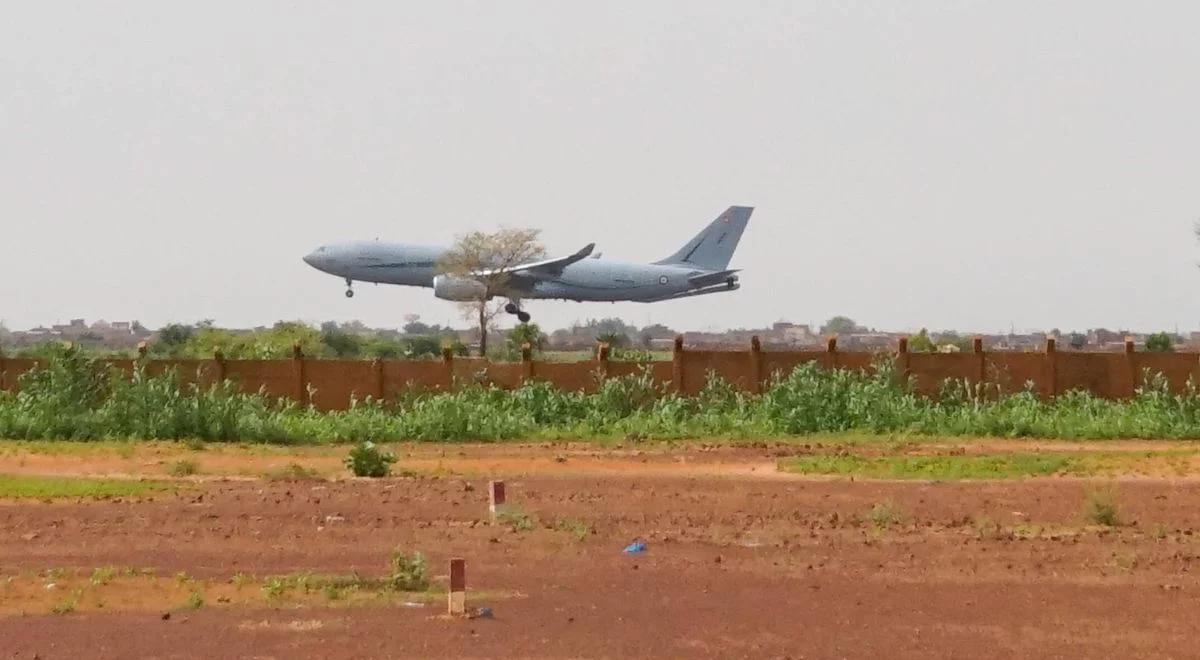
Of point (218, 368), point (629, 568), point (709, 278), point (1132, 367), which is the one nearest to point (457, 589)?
point (629, 568)

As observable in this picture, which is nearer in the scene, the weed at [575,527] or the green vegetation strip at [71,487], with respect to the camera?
the weed at [575,527]

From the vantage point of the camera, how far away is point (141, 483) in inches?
803

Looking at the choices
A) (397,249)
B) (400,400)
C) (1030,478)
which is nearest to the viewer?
(1030,478)

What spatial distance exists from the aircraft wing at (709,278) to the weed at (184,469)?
61.0m

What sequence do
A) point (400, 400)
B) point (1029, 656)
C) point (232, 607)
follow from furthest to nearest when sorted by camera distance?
1. point (400, 400)
2. point (232, 607)
3. point (1029, 656)

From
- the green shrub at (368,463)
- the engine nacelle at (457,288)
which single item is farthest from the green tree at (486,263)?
the green shrub at (368,463)

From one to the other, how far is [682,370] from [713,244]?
177ft

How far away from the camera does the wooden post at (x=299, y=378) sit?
33.5m

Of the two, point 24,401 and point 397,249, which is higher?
point 397,249

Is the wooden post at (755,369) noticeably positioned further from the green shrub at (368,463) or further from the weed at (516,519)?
the weed at (516,519)

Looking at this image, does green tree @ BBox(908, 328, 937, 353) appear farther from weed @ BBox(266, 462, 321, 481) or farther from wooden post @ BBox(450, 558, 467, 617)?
wooden post @ BBox(450, 558, 467, 617)

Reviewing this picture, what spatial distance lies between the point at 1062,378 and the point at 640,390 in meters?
7.90

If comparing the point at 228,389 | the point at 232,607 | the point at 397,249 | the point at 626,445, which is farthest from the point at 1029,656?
the point at 397,249

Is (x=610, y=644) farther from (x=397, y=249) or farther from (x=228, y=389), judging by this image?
(x=397, y=249)
